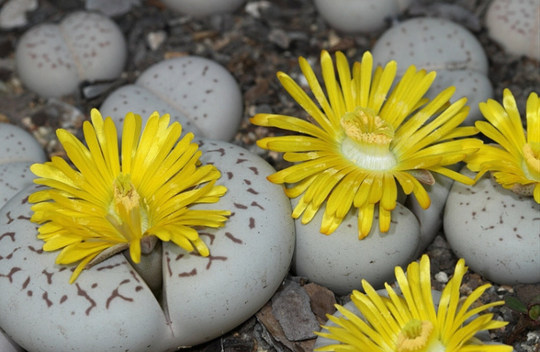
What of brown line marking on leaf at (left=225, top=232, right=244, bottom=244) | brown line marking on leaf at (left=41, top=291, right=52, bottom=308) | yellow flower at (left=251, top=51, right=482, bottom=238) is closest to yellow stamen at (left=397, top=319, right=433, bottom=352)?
yellow flower at (left=251, top=51, right=482, bottom=238)

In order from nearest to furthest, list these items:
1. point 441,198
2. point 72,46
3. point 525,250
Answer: point 525,250 < point 441,198 < point 72,46

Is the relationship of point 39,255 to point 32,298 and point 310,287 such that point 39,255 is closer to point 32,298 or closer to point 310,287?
point 32,298

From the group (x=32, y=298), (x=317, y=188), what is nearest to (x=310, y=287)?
(x=317, y=188)

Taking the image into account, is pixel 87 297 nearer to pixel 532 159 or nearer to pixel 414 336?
pixel 414 336

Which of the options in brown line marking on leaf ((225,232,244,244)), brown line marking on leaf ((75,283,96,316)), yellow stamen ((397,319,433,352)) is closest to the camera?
yellow stamen ((397,319,433,352))

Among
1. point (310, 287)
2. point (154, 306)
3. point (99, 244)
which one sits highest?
point (99, 244)

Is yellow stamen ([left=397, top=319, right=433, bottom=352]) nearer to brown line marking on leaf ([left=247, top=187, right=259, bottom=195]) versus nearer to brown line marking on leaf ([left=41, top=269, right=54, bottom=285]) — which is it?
brown line marking on leaf ([left=247, top=187, right=259, bottom=195])

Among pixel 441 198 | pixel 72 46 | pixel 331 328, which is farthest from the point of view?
pixel 72 46
